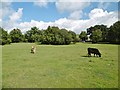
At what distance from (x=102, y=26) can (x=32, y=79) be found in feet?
360

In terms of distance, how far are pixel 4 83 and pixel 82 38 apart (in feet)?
345

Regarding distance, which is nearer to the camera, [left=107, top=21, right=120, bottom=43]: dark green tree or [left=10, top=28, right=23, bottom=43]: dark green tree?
[left=107, top=21, right=120, bottom=43]: dark green tree

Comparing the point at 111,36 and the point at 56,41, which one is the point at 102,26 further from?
the point at 56,41

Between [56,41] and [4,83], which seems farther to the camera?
[56,41]

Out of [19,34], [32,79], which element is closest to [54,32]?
[19,34]

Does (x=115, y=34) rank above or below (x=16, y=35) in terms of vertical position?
below

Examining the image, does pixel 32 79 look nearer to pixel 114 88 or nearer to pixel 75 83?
pixel 75 83

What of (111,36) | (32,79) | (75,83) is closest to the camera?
(75,83)

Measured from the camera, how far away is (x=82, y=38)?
11369cm

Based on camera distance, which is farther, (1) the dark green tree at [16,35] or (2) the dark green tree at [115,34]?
(1) the dark green tree at [16,35]

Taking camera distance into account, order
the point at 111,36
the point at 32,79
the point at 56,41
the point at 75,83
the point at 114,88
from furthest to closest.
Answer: the point at 111,36
the point at 56,41
the point at 32,79
the point at 75,83
the point at 114,88

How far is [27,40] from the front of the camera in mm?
112062

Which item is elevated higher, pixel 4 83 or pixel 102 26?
pixel 102 26

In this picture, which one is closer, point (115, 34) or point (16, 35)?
point (115, 34)
